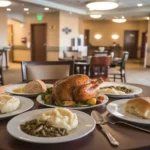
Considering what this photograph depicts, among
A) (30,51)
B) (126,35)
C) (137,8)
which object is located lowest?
(30,51)

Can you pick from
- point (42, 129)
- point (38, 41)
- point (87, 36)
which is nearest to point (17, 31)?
point (38, 41)

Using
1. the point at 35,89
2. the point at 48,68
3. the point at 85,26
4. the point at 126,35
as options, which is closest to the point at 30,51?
the point at 85,26

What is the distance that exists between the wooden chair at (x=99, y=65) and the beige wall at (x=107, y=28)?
33.1ft

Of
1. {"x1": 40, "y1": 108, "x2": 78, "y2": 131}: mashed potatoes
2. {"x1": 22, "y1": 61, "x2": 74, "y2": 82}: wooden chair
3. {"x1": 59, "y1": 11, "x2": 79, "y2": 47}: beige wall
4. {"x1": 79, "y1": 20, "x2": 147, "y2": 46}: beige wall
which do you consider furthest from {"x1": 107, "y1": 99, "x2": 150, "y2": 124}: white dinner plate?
{"x1": 79, "y1": 20, "x2": 147, "y2": 46}: beige wall

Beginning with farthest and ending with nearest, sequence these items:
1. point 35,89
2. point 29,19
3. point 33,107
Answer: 1. point 29,19
2. point 35,89
3. point 33,107

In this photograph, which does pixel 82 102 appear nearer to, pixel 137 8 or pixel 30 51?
pixel 137 8

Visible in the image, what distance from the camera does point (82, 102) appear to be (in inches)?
42.6

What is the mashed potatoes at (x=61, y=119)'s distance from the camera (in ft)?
2.67

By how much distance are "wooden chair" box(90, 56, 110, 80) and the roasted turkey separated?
2.82 m

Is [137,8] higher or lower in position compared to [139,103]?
higher

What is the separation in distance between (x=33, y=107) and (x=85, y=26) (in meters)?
13.5

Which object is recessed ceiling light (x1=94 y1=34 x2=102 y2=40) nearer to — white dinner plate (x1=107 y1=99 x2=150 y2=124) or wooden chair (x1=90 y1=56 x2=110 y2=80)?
wooden chair (x1=90 y1=56 x2=110 y2=80)

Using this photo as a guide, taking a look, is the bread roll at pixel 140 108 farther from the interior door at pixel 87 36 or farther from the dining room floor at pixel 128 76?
the interior door at pixel 87 36

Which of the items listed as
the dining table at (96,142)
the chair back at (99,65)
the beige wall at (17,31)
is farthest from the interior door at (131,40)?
the dining table at (96,142)
